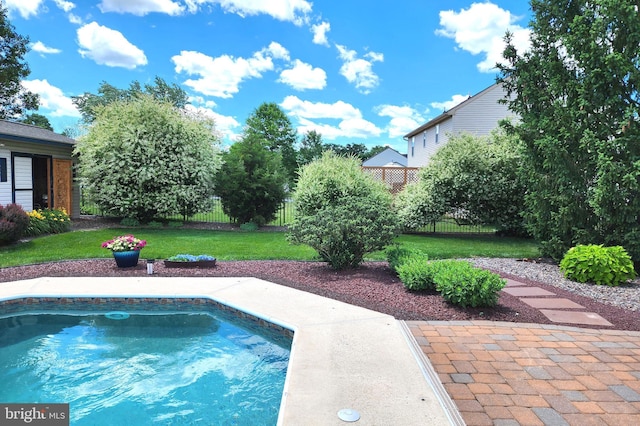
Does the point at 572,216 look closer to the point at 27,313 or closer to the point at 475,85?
the point at 27,313

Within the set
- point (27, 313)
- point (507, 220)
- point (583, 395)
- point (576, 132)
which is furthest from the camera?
point (507, 220)

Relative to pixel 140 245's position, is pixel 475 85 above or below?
above

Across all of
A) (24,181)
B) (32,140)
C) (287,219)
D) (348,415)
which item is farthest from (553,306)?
(24,181)

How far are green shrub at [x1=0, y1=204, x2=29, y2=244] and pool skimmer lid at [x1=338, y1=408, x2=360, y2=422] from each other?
9173mm

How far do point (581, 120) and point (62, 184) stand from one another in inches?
598

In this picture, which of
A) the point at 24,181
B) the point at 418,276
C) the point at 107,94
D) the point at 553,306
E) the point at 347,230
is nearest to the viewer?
the point at 553,306

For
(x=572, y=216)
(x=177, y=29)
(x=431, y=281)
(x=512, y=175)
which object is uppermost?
(x=177, y=29)

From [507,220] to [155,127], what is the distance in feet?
36.9

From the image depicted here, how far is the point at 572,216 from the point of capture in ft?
23.0

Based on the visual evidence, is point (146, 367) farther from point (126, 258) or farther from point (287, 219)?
point (287, 219)

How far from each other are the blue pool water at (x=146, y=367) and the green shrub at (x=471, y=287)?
6.58ft

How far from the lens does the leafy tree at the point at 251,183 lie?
13008mm

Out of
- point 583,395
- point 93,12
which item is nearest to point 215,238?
point 583,395

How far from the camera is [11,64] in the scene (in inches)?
786
